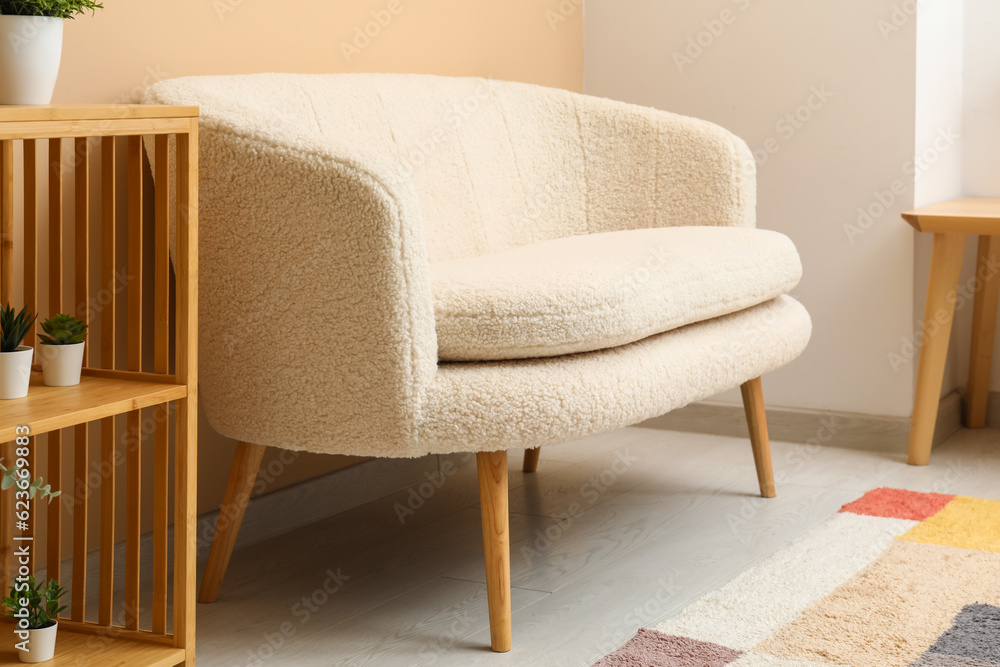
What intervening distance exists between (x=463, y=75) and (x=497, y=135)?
1.00 ft

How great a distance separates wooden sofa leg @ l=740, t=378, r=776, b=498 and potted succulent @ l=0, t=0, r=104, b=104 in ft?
4.02

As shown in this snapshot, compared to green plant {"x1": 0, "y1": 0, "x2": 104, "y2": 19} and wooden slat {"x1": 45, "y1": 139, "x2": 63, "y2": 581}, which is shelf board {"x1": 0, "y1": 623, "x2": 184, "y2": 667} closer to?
wooden slat {"x1": 45, "y1": 139, "x2": 63, "y2": 581}

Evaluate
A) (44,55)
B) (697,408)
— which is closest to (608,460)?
(697,408)

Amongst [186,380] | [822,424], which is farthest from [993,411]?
[186,380]

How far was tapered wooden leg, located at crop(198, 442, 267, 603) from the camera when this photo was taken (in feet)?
4.81

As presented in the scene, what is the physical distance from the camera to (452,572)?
1.61 m

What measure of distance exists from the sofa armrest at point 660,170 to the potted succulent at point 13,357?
117cm

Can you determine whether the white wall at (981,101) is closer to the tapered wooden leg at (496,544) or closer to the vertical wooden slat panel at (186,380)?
the tapered wooden leg at (496,544)

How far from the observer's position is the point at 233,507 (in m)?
1.46

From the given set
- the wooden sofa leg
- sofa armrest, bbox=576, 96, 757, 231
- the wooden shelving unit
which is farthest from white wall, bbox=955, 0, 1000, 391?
the wooden shelving unit

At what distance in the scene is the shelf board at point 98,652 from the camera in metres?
1.12

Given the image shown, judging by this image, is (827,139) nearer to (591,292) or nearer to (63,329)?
(591,292)

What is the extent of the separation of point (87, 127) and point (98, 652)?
540mm

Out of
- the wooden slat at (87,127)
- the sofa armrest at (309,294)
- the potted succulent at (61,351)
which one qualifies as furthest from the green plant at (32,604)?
the wooden slat at (87,127)
